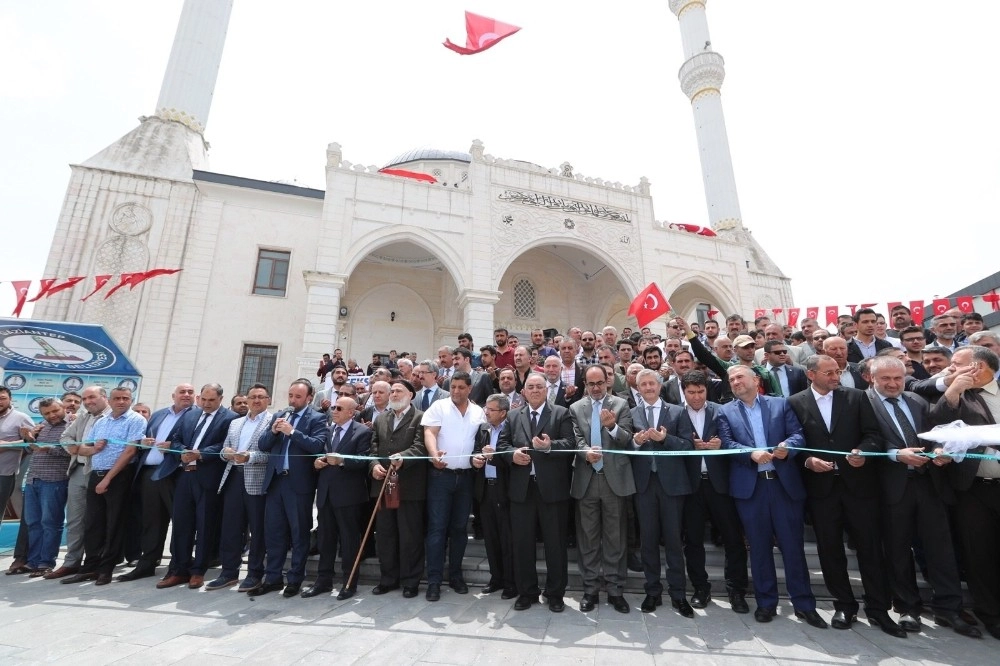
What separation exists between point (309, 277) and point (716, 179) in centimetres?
1799

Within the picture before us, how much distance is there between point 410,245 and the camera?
1372 centimetres

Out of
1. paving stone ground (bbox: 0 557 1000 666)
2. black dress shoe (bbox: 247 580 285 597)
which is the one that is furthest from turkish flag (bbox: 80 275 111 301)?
black dress shoe (bbox: 247 580 285 597)

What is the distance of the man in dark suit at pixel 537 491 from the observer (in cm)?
338

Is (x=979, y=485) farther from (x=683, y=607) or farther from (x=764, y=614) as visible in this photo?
(x=683, y=607)

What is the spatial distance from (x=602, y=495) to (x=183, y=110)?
1783 centimetres

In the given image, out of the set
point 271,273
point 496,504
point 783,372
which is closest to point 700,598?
point 496,504

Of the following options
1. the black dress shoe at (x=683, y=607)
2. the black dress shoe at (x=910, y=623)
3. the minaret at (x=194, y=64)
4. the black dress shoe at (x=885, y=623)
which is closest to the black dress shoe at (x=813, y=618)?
the black dress shoe at (x=885, y=623)

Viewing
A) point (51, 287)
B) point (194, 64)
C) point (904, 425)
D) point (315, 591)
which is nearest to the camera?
point (904, 425)

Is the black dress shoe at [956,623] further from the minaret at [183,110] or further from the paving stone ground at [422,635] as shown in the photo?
the minaret at [183,110]

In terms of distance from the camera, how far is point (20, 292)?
10.2 m

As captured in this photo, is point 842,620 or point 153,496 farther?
point 153,496

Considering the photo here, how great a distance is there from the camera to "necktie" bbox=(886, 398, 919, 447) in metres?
2.95

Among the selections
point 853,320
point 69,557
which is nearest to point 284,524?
point 69,557

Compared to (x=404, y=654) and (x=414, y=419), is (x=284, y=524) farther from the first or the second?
(x=404, y=654)
